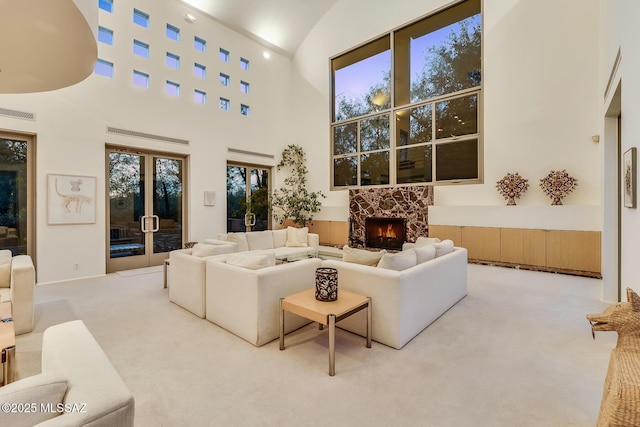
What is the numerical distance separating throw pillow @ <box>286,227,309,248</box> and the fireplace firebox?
2.11 metres

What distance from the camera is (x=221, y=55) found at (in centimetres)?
804

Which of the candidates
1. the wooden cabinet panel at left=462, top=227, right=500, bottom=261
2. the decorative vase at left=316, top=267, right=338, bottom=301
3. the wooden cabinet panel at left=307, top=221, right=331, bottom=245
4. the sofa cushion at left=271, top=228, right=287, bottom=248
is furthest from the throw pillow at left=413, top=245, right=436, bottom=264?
the wooden cabinet panel at left=307, top=221, right=331, bottom=245

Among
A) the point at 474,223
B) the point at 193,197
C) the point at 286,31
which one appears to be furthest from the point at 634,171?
the point at 286,31

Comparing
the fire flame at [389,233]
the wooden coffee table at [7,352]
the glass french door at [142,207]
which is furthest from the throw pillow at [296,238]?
the wooden coffee table at [7,352]

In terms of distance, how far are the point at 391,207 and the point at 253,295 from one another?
18.6ft

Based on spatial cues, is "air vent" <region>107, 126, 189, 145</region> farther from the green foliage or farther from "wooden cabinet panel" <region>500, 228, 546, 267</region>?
"wooden cabinet panel" <region>500, 228, 546, 267</region>

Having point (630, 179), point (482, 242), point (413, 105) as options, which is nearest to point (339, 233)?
point (482, 242)

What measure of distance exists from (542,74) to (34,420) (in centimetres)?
816

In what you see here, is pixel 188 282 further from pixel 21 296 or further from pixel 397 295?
pixel 397 295

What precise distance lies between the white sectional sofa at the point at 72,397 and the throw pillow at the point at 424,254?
9.80ft

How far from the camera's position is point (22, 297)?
10.5 ft

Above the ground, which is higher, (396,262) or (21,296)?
(396,262)

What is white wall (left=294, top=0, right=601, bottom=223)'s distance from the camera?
5586mm

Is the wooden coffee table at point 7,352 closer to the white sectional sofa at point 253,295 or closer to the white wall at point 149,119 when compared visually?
the white sectional sofa at point 253,295
